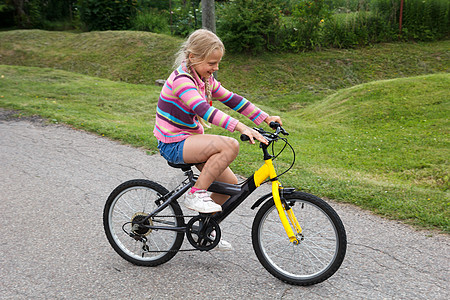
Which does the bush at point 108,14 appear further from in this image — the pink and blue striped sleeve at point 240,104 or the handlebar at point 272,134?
the handlebar at point 272,134

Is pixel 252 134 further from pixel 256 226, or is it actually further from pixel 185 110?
pixel 256 226

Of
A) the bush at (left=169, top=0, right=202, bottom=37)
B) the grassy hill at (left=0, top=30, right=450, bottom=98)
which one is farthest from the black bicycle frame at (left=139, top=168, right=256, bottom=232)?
the bush at (left=169, top=0, right=202, bottom=37)

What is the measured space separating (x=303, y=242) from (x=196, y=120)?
1.30 m

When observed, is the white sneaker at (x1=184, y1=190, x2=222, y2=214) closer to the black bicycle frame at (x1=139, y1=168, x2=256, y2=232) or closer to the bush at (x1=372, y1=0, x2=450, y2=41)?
the black bicycle frame at (x1=139, y1=168, x2=256, y2=232)

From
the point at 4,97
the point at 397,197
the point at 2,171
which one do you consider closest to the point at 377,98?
the point at 397,197

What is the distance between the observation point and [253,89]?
13758 millimetres

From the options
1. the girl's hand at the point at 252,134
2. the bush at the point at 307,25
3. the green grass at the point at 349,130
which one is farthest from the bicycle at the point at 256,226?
the bush at the point at 307,25

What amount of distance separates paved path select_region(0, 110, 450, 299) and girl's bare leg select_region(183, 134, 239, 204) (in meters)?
0.79

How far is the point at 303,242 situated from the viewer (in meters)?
3.41

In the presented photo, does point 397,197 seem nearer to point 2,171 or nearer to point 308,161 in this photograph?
point 308,161

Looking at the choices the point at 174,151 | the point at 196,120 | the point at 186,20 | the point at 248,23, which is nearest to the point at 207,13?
the point at 248,23

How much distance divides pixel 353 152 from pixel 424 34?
10738 millimetres

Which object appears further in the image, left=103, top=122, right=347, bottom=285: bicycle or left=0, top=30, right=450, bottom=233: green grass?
left=0, top=30, right=450, bottom=233: green grass

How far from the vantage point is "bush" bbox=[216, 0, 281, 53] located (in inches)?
572
